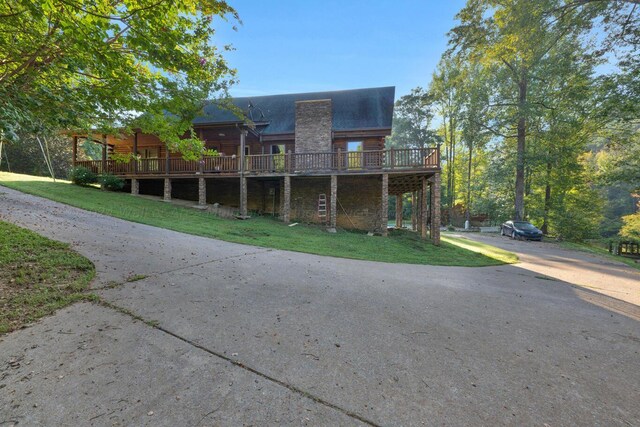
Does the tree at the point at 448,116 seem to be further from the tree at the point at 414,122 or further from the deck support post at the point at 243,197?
the deck support post at the point at 243,197

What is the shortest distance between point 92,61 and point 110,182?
586 inches

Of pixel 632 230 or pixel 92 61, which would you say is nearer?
pixel 92 61

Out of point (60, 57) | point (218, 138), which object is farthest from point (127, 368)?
point (218, 138)

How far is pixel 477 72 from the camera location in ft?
81.2

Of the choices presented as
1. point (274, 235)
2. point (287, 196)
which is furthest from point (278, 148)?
Result: point (274, 235)

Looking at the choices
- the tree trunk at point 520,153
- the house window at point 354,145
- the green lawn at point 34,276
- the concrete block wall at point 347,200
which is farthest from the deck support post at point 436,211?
the tree trunk at point 520,153

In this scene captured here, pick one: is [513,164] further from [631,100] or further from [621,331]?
[621,331]

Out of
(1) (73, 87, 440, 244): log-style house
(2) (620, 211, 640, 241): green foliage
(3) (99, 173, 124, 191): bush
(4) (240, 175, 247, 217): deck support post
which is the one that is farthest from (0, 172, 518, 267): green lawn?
(2) (620, 211, 640, 241): green foliage

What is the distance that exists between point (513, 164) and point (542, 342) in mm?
25412

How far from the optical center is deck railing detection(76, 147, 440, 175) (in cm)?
1330

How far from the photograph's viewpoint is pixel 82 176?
645 inches

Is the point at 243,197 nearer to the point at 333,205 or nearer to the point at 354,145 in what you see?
the point at 333,205

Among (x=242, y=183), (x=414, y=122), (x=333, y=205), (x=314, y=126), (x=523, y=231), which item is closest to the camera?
(x=333, y=205)

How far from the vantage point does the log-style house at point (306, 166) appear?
14.0 m
